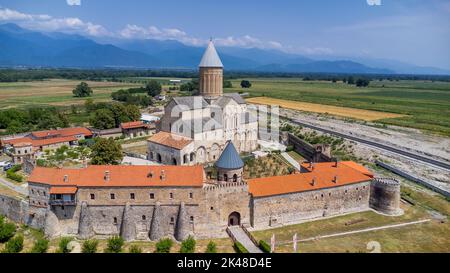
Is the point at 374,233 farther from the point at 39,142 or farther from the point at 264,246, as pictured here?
the point at 39,142

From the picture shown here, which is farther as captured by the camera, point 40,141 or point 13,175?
point 40,141

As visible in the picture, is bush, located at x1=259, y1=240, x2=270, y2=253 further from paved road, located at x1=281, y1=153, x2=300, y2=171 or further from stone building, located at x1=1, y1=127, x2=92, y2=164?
stone building, located at x1=1, y1=127, x2=92, y2=164

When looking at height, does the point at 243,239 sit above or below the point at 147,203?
below

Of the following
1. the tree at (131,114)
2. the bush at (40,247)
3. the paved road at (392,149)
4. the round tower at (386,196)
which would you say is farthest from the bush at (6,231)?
the paved road at (392,149)

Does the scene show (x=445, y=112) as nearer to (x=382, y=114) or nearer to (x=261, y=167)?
(x=382, y=114)

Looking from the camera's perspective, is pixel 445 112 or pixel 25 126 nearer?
pixel 25 126

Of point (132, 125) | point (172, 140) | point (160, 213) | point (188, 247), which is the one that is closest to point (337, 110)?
point (132, 125)

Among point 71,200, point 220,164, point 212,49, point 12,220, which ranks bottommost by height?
point 12,220
